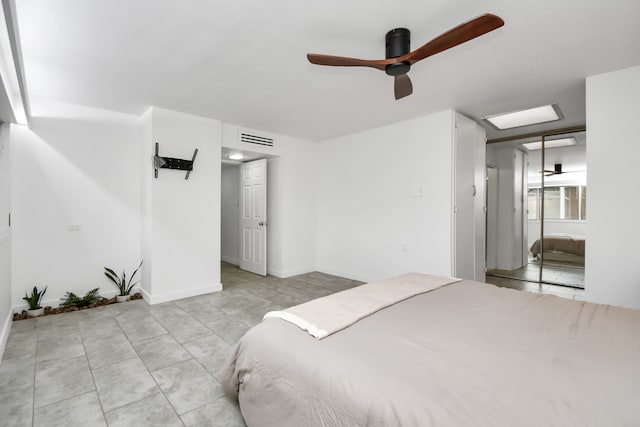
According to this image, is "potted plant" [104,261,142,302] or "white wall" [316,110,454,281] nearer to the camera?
"potted plant" [104,261,142,302]

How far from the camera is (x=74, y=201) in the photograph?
3.61 metres

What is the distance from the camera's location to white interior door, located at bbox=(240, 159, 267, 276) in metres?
5.18

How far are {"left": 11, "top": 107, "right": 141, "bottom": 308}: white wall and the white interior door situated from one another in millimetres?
1857

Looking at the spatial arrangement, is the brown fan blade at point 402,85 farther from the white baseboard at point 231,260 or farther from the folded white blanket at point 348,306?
the white baseboard at point 231,260

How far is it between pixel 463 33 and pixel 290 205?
155 inches

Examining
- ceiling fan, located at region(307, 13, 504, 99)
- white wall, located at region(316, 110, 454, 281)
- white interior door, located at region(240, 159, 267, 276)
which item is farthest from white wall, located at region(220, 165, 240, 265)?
ceiling fan, located at region(307, 13, 504, 99)

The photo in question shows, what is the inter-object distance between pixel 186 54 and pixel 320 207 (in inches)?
→ 139

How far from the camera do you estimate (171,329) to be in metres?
2.88

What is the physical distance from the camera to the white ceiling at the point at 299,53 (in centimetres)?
189

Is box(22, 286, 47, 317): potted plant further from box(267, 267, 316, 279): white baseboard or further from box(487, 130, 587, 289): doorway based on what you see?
box(487, 130, 587, 289): doorway

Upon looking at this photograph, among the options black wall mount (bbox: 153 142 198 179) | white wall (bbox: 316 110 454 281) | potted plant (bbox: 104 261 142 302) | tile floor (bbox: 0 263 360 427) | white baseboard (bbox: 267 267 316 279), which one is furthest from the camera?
white baseboard (bbox: 267 267 316 279)

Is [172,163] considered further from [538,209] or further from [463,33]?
[538,209]

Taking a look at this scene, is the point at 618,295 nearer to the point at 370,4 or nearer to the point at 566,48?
the point at 566,48

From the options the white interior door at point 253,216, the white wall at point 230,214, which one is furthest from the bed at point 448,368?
the white wall at point 230,214
